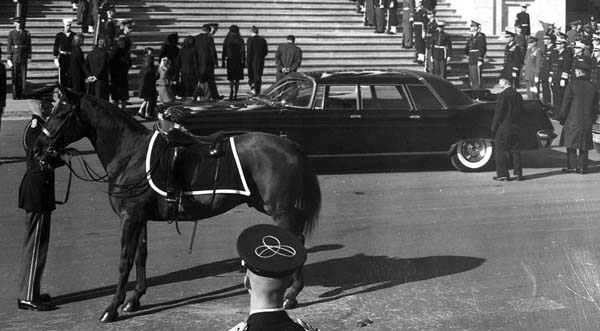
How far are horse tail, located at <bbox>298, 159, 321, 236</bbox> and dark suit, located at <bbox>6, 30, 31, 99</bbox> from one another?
16.3m

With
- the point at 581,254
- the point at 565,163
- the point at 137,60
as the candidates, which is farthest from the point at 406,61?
the point at 581,254

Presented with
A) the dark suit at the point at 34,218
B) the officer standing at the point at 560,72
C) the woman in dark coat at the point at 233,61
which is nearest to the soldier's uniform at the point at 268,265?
the dark suit at the point at 34,218

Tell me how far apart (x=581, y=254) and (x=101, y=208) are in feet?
20.2

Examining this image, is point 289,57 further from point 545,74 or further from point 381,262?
point 381,262

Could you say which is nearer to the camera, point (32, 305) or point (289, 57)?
point (32, 305)

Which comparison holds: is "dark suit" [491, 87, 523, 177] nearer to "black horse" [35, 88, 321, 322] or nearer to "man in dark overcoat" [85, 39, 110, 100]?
"black horse" [35, 88, 321, 322]

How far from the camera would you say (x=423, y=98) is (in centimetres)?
1638

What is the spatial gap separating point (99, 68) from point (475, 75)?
10670mm

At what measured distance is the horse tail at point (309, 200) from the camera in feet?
29.9

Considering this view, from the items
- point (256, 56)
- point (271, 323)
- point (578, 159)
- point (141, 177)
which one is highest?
point (271, 323)

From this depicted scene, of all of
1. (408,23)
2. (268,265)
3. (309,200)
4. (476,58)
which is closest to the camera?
(268,265)

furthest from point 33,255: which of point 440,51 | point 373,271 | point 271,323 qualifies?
point 440,51

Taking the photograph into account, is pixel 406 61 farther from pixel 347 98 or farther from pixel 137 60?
pixel 347 98

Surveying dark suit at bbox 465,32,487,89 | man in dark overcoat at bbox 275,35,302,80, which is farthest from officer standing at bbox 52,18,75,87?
dark suit at bbox 465,32,487,89
